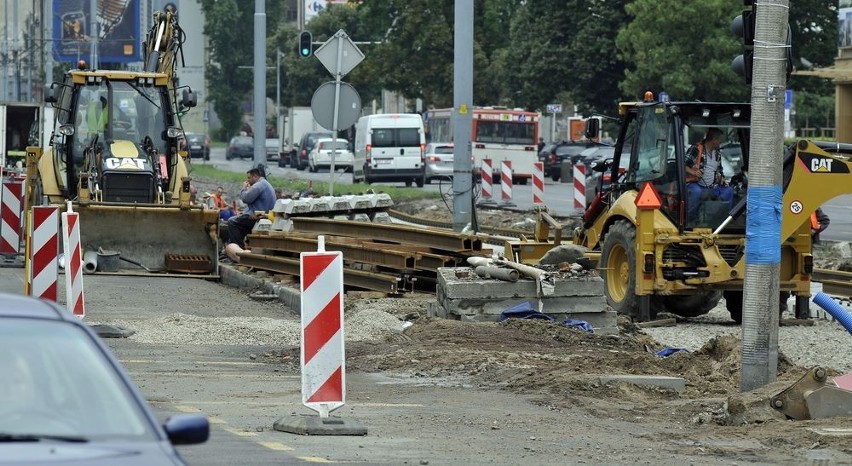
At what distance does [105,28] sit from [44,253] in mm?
65502

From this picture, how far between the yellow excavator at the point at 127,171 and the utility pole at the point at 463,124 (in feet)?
11.8

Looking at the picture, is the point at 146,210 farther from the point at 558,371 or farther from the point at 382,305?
the point at 558,371

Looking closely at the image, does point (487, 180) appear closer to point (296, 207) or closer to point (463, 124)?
point (463, 124)

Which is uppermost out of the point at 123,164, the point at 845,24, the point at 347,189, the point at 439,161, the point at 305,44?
the point at 845,24

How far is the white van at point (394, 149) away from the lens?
56.2m

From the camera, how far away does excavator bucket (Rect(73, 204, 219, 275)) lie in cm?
2197

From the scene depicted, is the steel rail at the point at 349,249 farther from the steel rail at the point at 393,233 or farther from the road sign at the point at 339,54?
the road sign at the point at 339,54

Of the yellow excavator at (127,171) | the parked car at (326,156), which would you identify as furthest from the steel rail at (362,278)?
the parked car at (326,156)

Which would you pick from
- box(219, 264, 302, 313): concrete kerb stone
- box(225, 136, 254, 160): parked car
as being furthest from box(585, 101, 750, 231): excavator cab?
box(225, 136, 254, 160): parked car

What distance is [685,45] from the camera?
6150 cm

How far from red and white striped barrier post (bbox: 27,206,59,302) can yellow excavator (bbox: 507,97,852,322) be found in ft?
19.7

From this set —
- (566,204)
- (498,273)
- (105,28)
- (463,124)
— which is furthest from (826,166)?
(105,28)

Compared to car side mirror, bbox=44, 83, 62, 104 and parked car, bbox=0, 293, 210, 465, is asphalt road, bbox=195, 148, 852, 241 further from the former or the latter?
parked car, bbox=0, 293, 210, 465

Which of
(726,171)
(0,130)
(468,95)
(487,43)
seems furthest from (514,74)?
(726,171)
